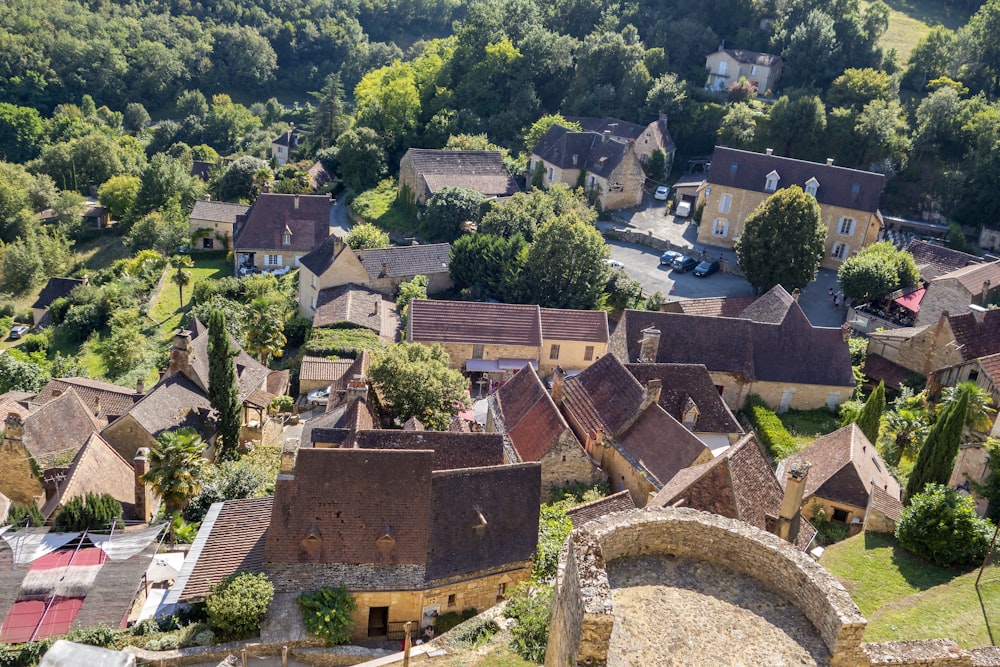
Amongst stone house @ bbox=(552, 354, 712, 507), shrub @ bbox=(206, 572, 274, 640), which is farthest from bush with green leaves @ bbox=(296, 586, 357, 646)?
stone house @ bbox=(552, 354, 712, 507)

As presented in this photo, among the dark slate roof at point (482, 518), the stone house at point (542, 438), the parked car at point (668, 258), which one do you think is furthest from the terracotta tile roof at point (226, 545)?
the parked car at point (668, 258)

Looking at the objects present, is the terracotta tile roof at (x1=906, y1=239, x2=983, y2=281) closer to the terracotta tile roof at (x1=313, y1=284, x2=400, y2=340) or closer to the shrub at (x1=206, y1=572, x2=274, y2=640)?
the terracotta tile roof at (x1=313, y1=284, x2=400, y2=340)

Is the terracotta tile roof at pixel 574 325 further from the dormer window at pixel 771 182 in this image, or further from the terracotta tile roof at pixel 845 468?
the dormer window at pixel 771 182

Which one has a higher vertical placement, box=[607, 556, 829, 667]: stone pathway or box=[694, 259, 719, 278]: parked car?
box=[607, 556, 829, 667]: stone pathway

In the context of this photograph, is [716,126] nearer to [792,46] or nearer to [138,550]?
[792,46]

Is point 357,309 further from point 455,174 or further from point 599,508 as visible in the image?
point 599,508

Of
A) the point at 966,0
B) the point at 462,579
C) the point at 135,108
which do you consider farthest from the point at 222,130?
the point at 462,579
